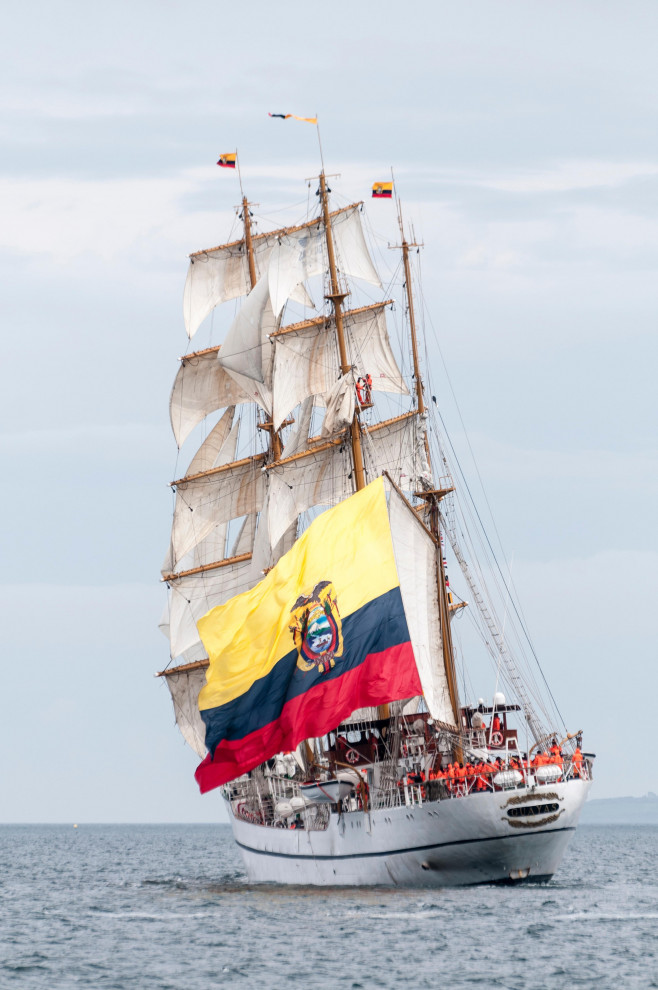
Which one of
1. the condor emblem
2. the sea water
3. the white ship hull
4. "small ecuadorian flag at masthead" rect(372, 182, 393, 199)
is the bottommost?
the sea water

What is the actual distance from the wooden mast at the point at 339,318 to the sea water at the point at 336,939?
761 inches

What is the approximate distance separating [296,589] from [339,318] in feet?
70.5

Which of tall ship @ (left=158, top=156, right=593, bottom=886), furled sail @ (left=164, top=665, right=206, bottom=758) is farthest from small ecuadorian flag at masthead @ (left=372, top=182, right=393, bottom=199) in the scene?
furled sail @ (left=164, top=665, right=206, bottom=758)

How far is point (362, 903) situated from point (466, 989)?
14.9 metres

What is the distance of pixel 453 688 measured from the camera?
60.6m

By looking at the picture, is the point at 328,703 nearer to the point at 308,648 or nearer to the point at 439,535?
the point at 308,648

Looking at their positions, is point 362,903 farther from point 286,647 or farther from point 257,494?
point 257,494

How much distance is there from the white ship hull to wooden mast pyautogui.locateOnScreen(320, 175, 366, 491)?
17651mm

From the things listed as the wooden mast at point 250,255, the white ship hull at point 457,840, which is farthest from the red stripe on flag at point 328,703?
the wooden mast at point 250,255

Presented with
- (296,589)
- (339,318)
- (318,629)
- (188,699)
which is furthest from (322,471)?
(318,629)

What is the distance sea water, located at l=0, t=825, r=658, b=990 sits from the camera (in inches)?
1527

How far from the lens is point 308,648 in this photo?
52.8 meters

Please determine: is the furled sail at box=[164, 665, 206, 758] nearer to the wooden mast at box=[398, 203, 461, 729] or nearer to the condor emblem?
the wooden mast at box=[398, 203, 461, 729]

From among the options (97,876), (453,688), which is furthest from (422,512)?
(97,876)
